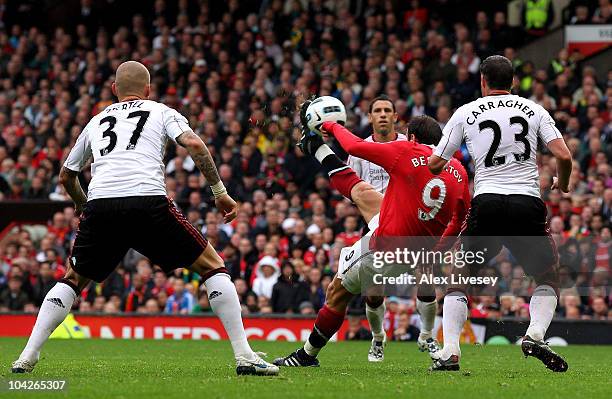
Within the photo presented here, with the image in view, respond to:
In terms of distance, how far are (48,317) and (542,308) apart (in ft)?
12.5

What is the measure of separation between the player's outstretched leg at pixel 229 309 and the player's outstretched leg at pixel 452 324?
1492 mm

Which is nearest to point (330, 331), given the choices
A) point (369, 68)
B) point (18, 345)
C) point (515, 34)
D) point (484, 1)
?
point (18, 345)

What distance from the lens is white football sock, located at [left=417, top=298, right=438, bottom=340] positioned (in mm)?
11703

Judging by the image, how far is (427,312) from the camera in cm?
1171

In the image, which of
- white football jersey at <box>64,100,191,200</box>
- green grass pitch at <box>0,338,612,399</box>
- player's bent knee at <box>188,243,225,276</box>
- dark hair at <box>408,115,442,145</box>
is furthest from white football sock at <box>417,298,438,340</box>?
white football jersey at <box>64,100,191,200</box>

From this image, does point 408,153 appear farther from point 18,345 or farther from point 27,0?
point 27,0

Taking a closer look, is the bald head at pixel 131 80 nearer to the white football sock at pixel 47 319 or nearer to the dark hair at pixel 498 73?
the white football sock at pixel 47 319

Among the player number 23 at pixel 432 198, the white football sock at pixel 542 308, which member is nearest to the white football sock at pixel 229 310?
the white football sock at pixel 542 308

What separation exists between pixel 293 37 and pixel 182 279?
25.3 ft

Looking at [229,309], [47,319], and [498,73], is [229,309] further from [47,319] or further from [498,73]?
[498,73]

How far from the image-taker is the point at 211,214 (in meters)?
19.9

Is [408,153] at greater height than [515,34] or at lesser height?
lesser

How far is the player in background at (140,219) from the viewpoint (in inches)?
327

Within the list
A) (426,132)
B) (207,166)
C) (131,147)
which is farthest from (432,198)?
(131,147)
